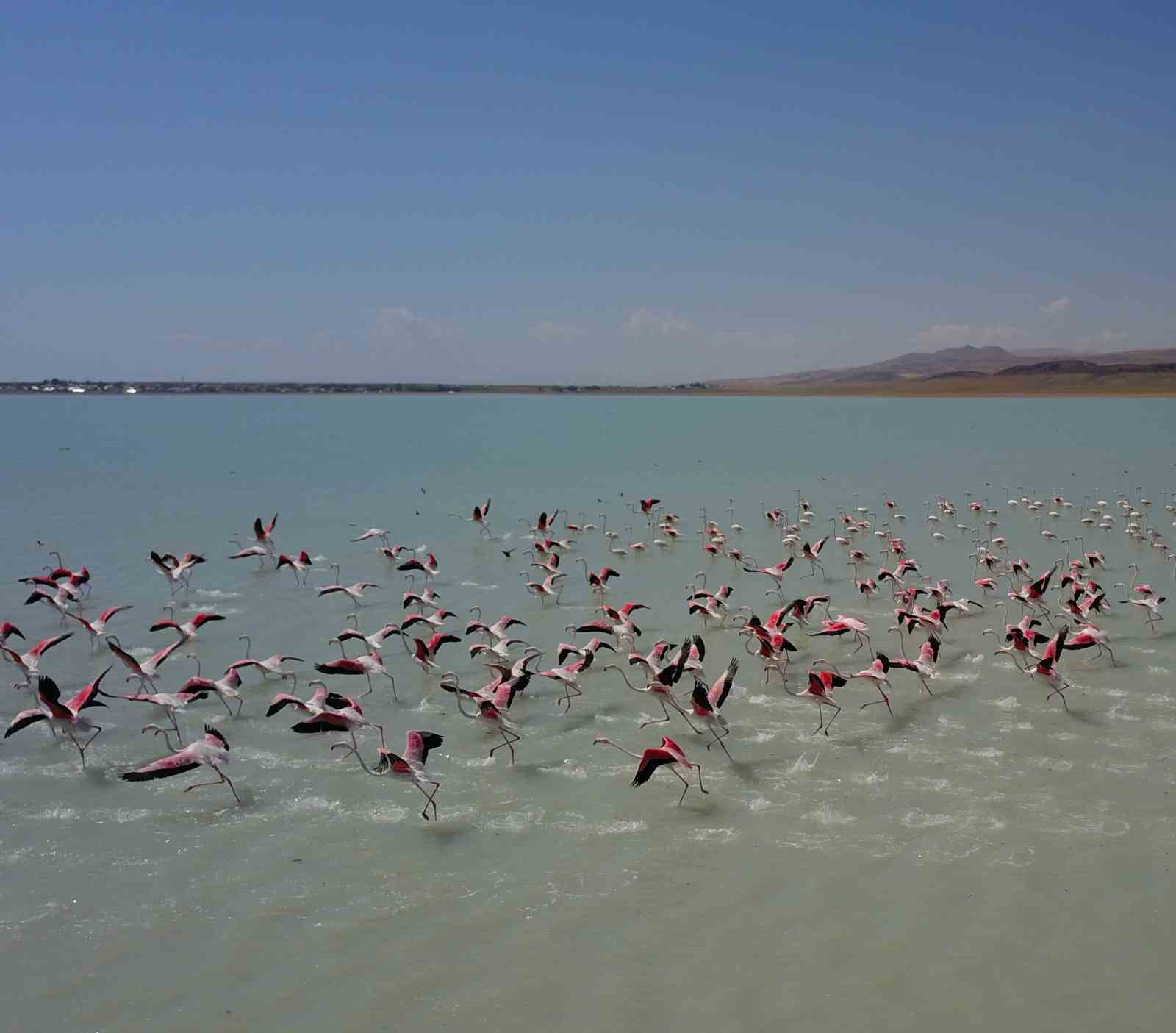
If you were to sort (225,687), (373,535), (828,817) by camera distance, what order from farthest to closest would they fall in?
(373,535)
(225,687)
(828,817)

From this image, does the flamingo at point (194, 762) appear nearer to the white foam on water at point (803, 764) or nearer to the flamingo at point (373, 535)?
the white foam on water at point (803, 764)

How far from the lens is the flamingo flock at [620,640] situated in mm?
8453

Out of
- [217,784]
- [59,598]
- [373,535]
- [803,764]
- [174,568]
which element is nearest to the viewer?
[217,784]

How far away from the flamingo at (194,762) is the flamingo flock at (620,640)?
0.02m

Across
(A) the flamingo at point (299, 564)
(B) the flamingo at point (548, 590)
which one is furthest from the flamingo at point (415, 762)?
(A) the flamingo at point (299, 564)

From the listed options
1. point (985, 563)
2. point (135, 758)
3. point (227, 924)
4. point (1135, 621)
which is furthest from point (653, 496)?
point (227, 924)

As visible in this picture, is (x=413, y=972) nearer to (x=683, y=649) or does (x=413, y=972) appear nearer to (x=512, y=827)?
(x=512, y=827)

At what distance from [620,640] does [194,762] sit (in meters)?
5.57

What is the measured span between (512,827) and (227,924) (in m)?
2.11

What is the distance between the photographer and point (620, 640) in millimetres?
11445

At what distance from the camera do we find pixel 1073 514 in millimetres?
22312

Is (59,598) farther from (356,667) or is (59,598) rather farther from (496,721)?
(496,721)

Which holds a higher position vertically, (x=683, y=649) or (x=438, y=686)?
(x=683, y=649)

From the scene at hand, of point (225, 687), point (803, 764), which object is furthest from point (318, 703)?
point (803, 764)
